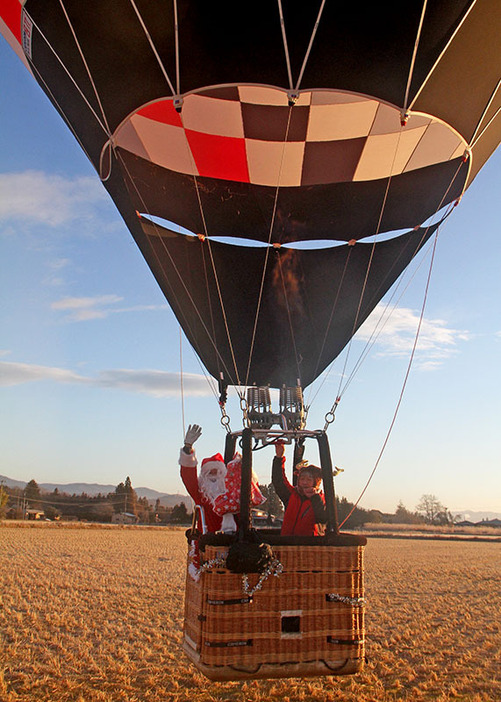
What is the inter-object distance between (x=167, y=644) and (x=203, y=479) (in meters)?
2.95

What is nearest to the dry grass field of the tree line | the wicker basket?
the wicker basket

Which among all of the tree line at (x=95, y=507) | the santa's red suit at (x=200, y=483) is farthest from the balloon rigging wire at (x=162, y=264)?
the tree line at (x=95, y=507)

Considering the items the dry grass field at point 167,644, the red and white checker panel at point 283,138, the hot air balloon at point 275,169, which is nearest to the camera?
the hot air balloon at point 275,169

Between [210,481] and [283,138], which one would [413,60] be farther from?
[210,481]

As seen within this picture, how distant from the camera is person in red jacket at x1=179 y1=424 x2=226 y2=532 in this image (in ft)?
11.8

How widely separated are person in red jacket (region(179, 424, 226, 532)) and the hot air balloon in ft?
0.53

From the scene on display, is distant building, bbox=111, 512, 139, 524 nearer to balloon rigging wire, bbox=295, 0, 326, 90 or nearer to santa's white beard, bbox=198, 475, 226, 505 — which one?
santa's white beard, bbox=198, 475, 226, 505

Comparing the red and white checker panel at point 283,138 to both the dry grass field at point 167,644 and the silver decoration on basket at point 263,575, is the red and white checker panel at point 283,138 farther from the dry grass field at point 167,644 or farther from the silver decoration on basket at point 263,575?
the dry grass field at point 167,644

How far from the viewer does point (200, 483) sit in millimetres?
3699

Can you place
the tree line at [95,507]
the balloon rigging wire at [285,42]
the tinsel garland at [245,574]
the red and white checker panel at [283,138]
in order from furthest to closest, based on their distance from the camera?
the tree line at [95,507] → the red and white checker panel at [283,138] → the balloon rigging wire at [285,42] → the tinsel garland at [245,574]

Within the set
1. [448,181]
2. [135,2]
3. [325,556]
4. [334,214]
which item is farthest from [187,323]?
[325,556]

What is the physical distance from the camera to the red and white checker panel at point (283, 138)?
527cm

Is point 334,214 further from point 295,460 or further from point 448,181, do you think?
point 295,460

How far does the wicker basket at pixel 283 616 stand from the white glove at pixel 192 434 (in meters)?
0.72
